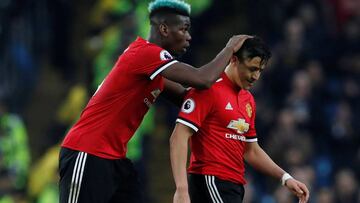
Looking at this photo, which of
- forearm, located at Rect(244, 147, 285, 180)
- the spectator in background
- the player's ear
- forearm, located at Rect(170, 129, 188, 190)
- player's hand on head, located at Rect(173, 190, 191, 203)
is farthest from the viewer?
the spectator in background

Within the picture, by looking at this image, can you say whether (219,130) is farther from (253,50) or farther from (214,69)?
(253,50)

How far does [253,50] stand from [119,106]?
882 mm

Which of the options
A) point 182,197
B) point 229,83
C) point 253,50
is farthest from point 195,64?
point 182,197

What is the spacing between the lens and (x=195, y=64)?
13.3m

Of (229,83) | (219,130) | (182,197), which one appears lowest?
(182,197)

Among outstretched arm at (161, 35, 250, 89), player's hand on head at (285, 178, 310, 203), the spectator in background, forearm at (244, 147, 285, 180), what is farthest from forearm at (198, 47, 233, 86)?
the spectator in background

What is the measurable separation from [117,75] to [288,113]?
5.46m

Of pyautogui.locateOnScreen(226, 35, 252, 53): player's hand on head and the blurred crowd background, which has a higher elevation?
pyautogui.locateOnScreen(226, 35, 252, 53): player's hand on head

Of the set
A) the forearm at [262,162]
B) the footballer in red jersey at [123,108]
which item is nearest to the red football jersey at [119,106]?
the footballer in red jersey at [123,108]

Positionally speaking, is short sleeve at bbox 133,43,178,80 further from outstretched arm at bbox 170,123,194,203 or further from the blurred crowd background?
the blurred crowd background

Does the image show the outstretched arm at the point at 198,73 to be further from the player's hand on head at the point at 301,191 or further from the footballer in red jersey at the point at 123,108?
the player's hand on head at the point at 301,191

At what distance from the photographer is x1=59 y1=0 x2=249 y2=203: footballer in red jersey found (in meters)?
6.73

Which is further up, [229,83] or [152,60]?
[152,60]

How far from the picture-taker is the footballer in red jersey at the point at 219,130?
6742mm
